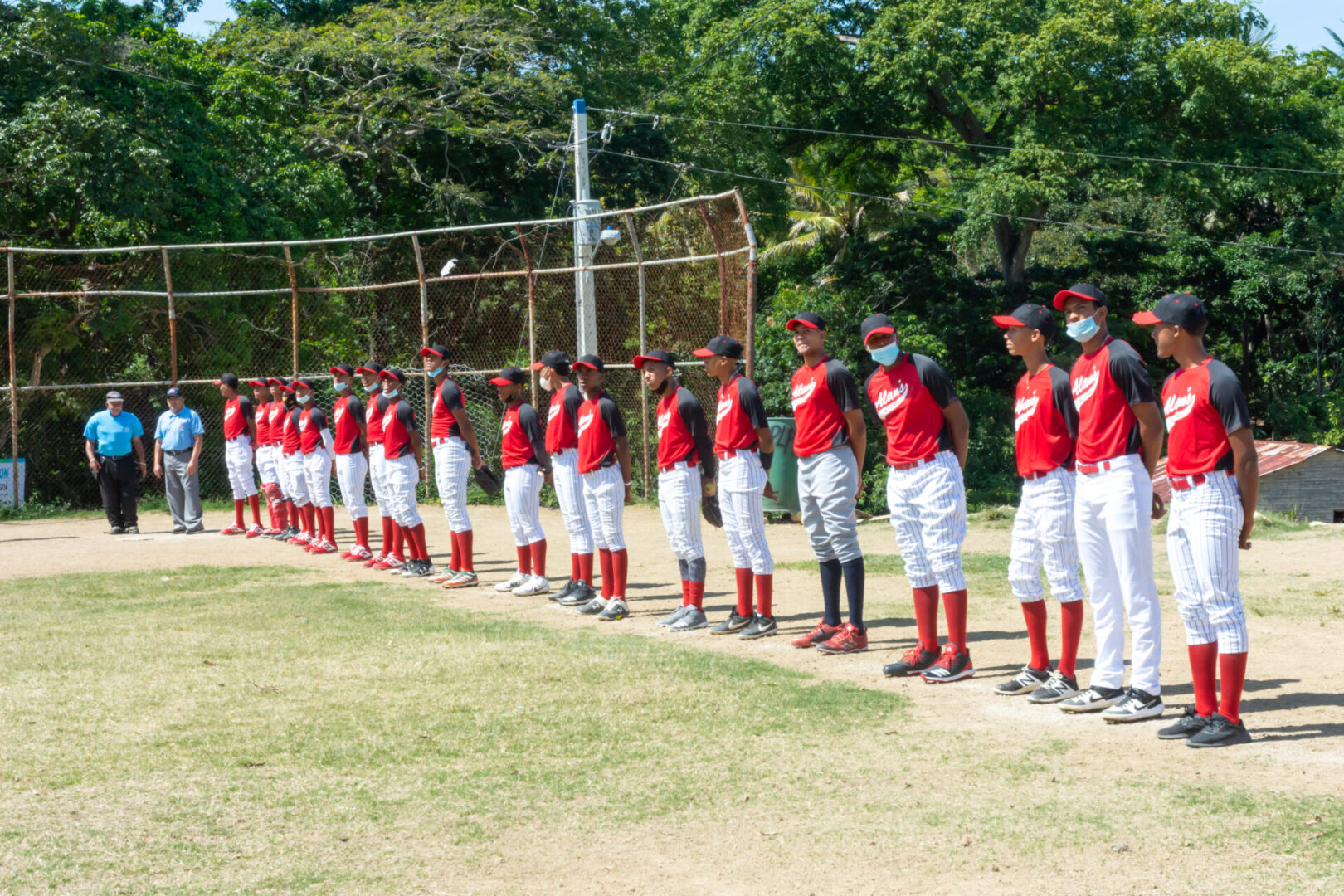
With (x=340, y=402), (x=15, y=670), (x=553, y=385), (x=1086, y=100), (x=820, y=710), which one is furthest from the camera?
(x=1086, y=100)

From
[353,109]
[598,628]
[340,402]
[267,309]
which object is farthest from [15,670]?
[353,109]

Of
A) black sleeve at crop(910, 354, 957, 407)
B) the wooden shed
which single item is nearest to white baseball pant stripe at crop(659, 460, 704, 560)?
black sleeve at crop(910, 354, 957, 407)

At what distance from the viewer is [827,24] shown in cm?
Result: 2288

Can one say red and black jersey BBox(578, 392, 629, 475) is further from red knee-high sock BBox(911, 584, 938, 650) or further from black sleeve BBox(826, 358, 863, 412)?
red knee-high sock BBox(911, 584, 938, 650)

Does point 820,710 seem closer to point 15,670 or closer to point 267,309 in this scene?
point 15,670

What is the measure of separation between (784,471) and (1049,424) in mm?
9728

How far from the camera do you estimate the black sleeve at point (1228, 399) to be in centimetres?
521

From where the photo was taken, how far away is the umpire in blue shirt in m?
16.2

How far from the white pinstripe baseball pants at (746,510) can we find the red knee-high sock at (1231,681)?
349cm

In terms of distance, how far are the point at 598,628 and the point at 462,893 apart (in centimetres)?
494

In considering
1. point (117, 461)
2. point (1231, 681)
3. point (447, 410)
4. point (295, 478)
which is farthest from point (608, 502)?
point (117, 461)

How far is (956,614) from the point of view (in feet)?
22.6

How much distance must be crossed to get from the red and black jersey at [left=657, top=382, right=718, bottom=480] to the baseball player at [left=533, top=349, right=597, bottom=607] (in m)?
1.30

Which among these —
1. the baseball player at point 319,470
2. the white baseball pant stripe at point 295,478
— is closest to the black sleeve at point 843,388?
the baseball player at point 319,470
